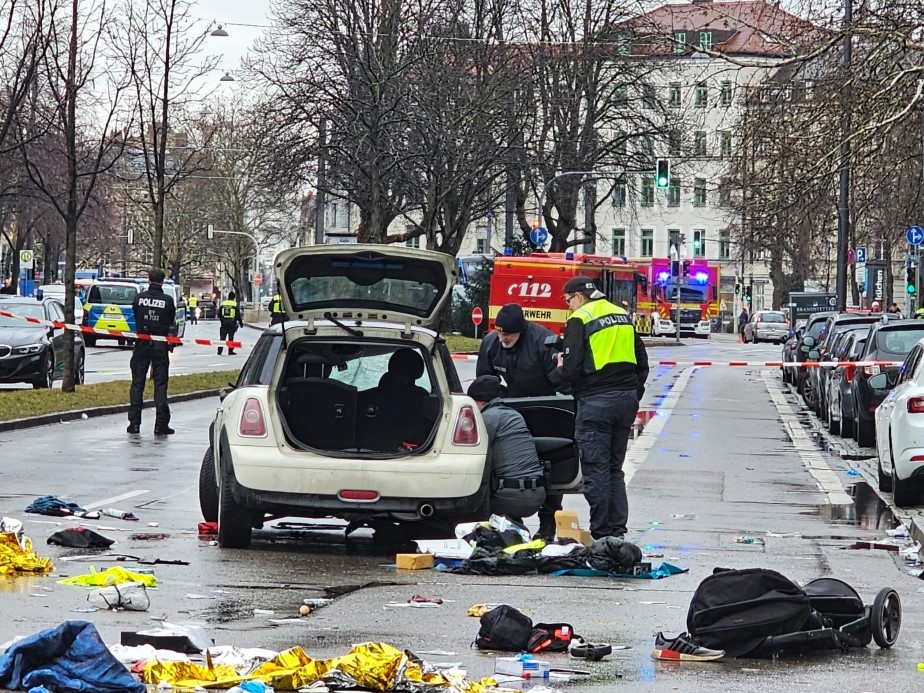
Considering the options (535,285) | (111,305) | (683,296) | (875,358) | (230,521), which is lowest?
(230,521)

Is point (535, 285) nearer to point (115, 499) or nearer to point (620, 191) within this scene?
point (620, 191)

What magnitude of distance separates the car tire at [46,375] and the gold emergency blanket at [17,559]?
733 inches

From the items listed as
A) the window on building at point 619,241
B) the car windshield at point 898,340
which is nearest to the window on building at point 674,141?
the car windshield at point 898,340

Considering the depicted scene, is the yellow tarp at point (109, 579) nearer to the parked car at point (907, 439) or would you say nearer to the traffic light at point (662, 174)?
the parked car at point (907, 439)

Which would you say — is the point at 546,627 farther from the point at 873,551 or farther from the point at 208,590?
the point at 873,551

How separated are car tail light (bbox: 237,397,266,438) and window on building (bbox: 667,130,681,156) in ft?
158

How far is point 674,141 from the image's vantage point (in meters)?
57.8

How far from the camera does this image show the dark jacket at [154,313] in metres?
20.5

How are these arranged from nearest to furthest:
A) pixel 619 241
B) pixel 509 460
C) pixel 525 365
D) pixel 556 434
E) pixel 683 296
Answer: pixel 509 460
pixel 556 434
pixel 525 365
pixel 683 296
pixel 619 241

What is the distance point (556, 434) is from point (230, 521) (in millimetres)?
2500

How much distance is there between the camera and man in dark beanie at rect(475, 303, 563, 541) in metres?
12.5

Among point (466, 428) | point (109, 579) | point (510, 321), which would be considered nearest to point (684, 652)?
point (109, 579)

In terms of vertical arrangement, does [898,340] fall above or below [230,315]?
above

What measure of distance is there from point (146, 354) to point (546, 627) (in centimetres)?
1352
